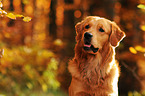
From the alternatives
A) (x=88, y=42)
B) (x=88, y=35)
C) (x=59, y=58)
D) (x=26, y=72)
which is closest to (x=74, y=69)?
(x=88, y=42)

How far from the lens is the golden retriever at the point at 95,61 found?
3572mm

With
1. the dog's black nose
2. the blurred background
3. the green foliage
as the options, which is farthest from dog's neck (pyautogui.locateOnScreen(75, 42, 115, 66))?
the green foliage

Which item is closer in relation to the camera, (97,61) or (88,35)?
(88,35)

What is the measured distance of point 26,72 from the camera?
661 cm

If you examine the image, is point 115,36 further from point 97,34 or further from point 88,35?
point 88,35

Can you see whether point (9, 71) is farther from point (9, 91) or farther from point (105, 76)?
point (105, 76)

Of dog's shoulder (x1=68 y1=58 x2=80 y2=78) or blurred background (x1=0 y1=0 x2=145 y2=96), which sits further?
blurred background (x1=0 y1=0 x2=145 y2=96)

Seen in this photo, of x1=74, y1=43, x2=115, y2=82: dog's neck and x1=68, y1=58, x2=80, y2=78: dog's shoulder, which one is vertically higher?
x1=74, y1=43, x2=115, y2=82: dog's neck

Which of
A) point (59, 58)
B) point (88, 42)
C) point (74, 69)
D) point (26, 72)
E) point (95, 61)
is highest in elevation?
point (88, 42)

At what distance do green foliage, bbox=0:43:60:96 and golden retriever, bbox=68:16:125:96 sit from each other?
2903 mm

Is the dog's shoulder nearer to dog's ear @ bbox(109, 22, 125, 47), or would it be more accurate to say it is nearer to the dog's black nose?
the dog's black nose

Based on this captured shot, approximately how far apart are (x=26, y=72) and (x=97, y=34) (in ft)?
12.0

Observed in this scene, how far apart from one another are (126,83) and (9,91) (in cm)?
413

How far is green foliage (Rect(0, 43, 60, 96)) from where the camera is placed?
20.9 ft
